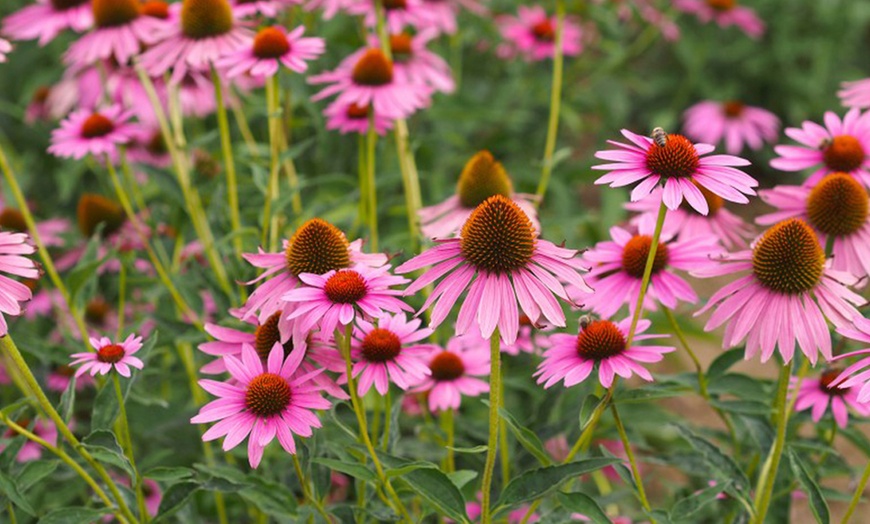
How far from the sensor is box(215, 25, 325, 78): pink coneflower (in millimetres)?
1679

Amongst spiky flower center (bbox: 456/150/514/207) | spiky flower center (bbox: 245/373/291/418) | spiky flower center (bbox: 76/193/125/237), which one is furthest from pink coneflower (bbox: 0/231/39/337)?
spiky flower center (bbox: 76/193/125/237)

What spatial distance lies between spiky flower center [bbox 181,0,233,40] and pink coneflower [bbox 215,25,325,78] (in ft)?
0.27

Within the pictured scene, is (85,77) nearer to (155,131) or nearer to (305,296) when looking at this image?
(155,131)

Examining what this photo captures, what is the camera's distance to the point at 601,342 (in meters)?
1.22

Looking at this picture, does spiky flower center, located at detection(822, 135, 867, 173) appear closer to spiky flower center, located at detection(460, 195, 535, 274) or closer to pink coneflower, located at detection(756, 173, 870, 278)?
pink coneflower, located at detection(756, 173, 870, 278)

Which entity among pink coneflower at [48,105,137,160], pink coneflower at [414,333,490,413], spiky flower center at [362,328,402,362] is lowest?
pink coneflower at [414,333,490,413]

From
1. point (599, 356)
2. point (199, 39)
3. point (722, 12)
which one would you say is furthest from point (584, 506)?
point (722, 12)

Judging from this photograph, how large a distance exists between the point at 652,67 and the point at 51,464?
4.02 m

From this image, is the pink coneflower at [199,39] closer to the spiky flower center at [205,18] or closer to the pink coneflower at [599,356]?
the spiky flower center at [205,18]

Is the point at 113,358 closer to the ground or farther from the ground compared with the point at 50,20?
closer to the ground

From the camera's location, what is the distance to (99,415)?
138 cm

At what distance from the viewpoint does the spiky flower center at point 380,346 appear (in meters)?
1.27

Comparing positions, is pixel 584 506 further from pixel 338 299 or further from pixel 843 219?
pixel 843 219

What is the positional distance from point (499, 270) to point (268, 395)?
32 centimetres
